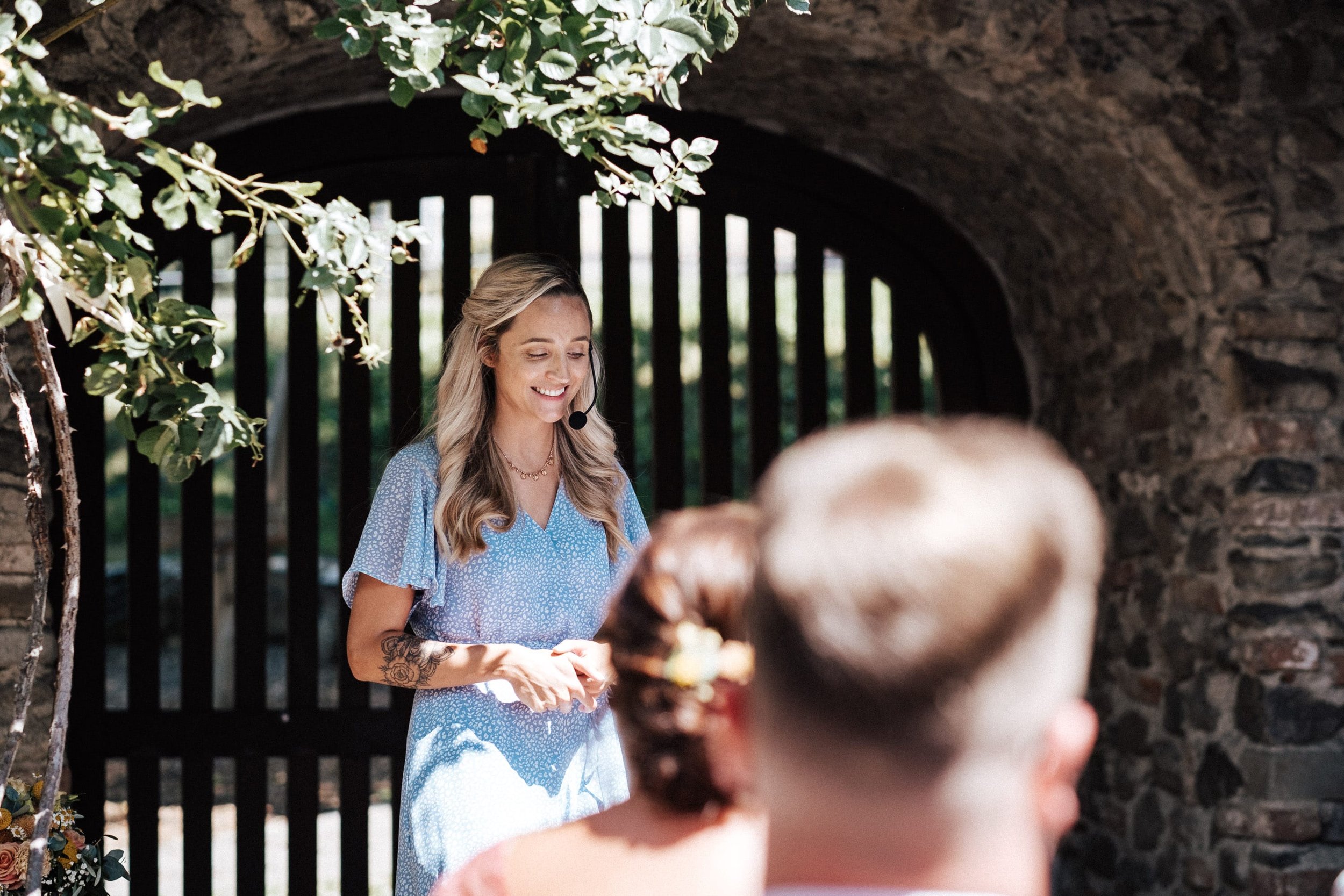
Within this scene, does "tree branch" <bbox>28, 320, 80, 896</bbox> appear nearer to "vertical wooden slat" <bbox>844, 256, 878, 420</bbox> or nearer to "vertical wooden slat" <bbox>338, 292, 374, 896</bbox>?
"vertical wooden slat" <bbox>338, 292, 374, 896</bbox>

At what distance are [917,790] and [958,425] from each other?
0.23 m

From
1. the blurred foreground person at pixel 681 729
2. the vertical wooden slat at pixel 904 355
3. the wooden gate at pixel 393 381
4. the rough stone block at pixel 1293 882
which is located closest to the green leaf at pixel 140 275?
the blurred foreground person at pixel 681 729

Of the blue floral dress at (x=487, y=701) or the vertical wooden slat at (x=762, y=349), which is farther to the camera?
the vertical wooden slat at (x=762, y=349)

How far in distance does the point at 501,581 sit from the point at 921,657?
4.90 ft

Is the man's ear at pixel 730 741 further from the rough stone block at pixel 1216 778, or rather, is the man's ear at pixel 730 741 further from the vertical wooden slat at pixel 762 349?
the vertical wooden slat at pixel 762 349

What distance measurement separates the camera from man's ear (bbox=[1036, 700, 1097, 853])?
2.54 ft

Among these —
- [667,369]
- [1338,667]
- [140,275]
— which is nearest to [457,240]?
[667,369]

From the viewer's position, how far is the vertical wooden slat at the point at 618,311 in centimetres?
369

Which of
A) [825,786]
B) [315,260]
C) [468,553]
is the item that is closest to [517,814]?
[468,553]

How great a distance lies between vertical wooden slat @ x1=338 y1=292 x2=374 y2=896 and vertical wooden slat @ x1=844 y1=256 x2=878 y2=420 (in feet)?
3.98

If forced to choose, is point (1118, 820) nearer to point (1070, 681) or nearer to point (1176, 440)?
point (1176, 440)

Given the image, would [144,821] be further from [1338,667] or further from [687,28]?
[1338,667]

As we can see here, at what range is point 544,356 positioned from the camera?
88.7 inches

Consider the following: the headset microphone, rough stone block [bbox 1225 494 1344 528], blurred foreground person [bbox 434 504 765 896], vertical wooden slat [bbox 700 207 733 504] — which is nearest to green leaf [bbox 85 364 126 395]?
the headset microphone
